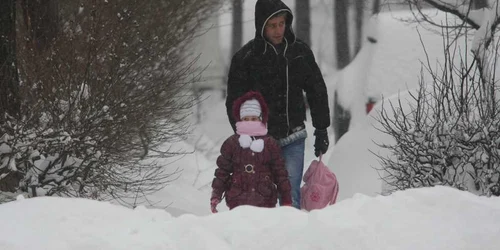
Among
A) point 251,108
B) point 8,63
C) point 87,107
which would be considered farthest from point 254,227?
point 8,63

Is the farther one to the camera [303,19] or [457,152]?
[303,19]

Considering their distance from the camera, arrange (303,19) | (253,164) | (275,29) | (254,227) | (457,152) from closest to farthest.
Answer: (254,227) → (253,164) → (275,29) → (457,152) → (303,19)

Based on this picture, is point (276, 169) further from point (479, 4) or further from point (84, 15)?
point (479, 4)

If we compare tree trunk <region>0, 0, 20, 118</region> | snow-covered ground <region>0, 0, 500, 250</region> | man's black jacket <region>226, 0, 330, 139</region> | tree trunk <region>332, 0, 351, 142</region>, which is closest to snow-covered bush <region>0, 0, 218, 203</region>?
tree trunk <region>0, 0, 20, 118</region>

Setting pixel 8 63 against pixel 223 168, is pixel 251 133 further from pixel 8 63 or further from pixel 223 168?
pixel 8 63

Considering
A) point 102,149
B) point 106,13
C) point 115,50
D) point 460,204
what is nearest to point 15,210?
point 460,204

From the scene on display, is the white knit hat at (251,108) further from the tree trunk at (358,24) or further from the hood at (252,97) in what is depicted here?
the tree trunk at (358,24)

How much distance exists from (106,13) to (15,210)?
6.96m

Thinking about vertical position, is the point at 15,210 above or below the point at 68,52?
below

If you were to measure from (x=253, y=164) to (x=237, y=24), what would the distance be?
74.5 feet

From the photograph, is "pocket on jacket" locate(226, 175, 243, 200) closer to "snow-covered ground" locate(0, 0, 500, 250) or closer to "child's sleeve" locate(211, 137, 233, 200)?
"child's sleeve" locate(211, 137, 233, 200)

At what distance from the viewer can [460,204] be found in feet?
16.5

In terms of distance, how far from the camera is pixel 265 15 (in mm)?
5992

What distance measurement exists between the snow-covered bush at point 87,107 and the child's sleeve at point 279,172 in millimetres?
2942
